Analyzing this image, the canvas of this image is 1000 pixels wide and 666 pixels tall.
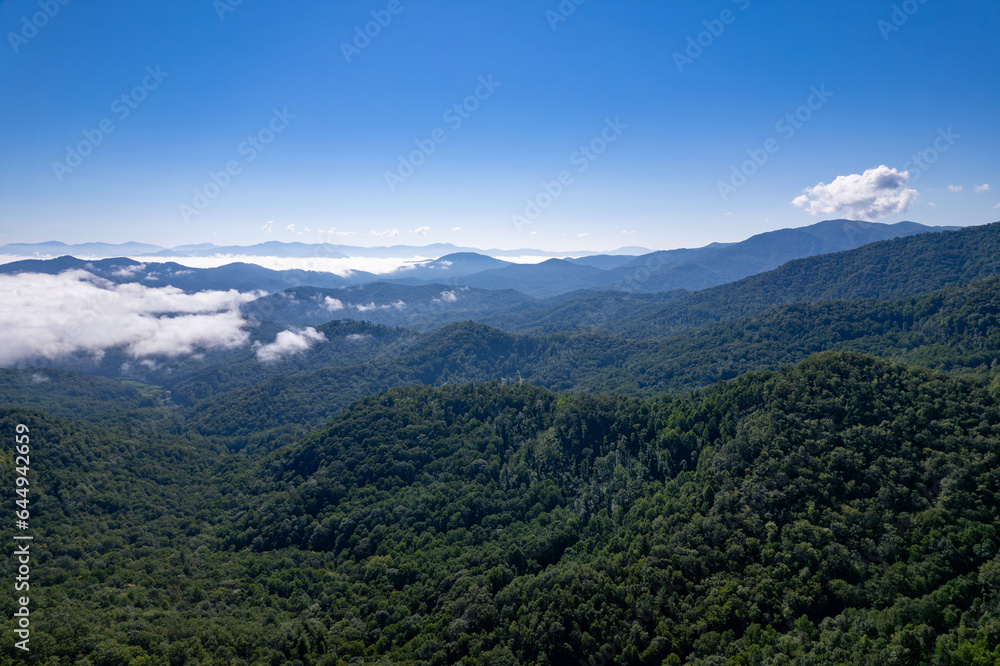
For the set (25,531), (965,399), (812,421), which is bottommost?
(25,531)

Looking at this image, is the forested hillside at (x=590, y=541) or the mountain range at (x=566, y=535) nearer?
the forested hillside at (x=590, y=541)

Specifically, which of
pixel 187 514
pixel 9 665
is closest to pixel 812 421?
pixel 9 665

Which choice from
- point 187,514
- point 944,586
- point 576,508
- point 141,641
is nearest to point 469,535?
point 576,508

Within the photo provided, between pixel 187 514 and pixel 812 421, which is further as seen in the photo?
pixel 187 514

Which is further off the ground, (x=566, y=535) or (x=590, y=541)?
(x=590, y=541)

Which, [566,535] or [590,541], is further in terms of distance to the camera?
[566,535]

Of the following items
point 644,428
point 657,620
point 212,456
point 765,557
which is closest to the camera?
point 657,620

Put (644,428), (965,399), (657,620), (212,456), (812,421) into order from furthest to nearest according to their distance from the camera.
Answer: (212,456)
(644,428)
(812,421)
(965,399)
(657,620)

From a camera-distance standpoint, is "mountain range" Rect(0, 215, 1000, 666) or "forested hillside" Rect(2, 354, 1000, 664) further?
"mountain range" Rect(0, 215, 1000, 666)

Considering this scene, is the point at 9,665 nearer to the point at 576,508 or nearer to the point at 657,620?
the point at 657,620

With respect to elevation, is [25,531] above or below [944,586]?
below
